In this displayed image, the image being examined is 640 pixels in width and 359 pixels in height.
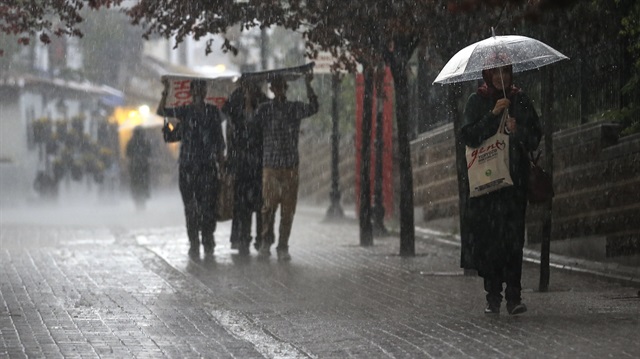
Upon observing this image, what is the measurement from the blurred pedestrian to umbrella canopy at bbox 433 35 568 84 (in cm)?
1827

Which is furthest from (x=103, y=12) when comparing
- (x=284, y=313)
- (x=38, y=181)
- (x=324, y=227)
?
(x=284, y=313)

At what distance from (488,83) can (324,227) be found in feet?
39.2

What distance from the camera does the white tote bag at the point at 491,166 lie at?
998cm

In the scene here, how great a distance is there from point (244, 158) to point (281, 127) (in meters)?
0.87

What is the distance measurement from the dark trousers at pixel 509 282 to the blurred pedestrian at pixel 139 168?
1879 centimetres

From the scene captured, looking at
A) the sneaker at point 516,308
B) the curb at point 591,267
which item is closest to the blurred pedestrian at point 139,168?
the curb at point 591,267

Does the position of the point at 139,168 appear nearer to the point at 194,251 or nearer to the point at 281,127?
the point at 194,251

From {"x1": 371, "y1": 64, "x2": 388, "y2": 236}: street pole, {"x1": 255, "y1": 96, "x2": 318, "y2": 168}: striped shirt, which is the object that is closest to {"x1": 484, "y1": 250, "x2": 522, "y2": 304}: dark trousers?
{"x1": 255, "y1": 96, "x2": 318, "y2": 168}: striped shirt

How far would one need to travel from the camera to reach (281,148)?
15398mm

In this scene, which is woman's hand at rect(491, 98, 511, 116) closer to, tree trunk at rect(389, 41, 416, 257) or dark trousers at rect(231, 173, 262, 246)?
tree trunk at rect(389, 41, 416, 257)

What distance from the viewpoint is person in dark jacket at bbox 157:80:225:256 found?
51.5 feet

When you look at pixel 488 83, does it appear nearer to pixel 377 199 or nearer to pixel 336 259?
pixel 336 259

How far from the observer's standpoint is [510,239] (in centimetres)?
1002

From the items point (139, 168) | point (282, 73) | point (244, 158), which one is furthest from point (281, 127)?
point (139, 168)
